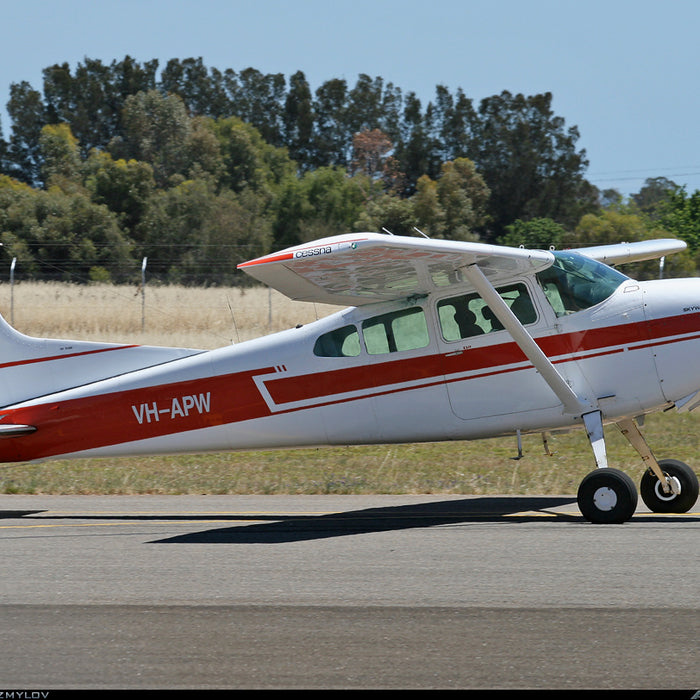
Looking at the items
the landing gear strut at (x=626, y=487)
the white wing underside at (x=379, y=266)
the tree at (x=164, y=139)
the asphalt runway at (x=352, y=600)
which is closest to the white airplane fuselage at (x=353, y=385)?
the white wing underside at (x=379, y=266)

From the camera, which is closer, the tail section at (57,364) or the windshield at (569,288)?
the windshield at (569,288)

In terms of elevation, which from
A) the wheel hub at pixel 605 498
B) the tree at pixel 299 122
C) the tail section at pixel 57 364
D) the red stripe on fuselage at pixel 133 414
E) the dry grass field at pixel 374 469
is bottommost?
the dry grass field at pixel 374 469

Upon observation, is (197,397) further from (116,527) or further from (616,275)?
(616,275)

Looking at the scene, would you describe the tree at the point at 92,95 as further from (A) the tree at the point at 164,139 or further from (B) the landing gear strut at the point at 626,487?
(B) the landing gear strut at the point at 626,487

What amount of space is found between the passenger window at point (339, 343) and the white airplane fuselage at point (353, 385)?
0.05m

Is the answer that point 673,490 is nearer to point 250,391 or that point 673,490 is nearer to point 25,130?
point 250,391

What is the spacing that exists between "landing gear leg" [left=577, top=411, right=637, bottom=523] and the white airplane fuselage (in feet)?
2.58

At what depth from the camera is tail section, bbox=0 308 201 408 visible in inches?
438

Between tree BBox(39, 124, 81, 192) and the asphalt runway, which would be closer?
the asphalt runway

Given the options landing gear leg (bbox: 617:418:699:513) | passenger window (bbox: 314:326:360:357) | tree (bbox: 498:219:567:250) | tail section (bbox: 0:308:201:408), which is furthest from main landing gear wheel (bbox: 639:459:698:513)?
tree (bbox: 498:219:567:250)

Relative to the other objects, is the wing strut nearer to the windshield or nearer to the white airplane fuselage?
the white airplane fuselage

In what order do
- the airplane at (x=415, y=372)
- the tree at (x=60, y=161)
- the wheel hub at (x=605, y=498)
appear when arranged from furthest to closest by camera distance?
the tree at (x=60, y=161)
the airplane at (x=415, y=372)
the wheel hub at (x=605, y=498)

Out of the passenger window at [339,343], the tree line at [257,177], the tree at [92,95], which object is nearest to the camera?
the passenger window at [339,343]

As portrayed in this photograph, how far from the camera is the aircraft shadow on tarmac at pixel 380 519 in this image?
920 cm
